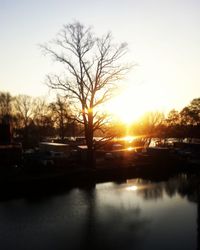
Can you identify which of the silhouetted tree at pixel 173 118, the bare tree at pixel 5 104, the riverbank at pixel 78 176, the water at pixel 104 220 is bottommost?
the water at pixel 104 220

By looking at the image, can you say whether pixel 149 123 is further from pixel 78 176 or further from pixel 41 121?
pixel 78 176

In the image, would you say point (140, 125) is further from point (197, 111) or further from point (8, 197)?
point (8, 197)

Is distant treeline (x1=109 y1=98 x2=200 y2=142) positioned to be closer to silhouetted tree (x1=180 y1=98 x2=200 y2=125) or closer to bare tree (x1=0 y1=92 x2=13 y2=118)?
silhouetted tree (x1=180 y1=98 x2=200 y2=125)

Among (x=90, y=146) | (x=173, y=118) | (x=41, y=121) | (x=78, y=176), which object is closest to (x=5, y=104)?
(x=41, y=121)

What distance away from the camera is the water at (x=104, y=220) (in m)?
16.6

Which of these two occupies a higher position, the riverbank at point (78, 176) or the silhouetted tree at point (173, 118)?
the silhouetted tree at point (173, 118)

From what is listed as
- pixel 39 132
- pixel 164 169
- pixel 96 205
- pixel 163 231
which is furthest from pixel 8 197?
pixel 39 132

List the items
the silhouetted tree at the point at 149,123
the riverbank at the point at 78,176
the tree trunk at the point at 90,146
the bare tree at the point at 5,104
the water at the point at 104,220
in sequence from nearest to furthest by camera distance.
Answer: the water at the point at 104,220, the riverbank at the point at 78,176, the tree trunk at the point at 90,146, the bare tree at the point at 5,104, the silhouetted tree at the point at 149,123

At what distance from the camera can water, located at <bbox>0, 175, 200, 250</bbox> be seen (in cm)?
1661

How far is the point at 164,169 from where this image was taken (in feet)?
131

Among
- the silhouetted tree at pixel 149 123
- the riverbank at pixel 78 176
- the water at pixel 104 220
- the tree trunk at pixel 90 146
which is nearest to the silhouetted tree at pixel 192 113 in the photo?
the silhouetted tree at pixel 149 123

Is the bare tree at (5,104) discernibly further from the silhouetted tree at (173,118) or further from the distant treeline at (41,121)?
the silhouetted tree at (173,118)

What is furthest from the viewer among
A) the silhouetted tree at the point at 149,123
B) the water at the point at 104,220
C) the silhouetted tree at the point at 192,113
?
the silhouetted tree at the point at 149,123

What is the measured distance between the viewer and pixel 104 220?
2028 centimetres
